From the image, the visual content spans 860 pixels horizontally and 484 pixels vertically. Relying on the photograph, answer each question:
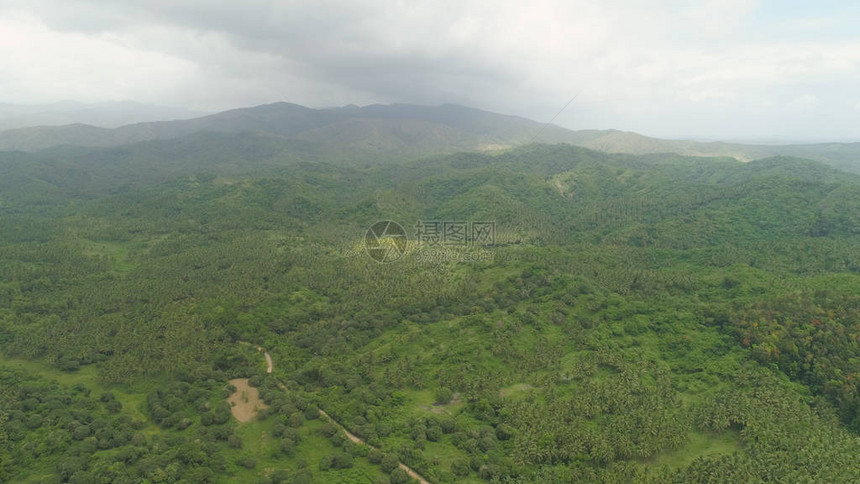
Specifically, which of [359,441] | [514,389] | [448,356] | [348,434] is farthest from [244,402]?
[514,389]

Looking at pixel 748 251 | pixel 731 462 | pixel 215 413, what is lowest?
pixel 215 413

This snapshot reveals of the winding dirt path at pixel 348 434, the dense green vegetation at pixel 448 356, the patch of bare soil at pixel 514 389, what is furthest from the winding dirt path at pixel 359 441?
the patch of bare soil at pixel 514 389

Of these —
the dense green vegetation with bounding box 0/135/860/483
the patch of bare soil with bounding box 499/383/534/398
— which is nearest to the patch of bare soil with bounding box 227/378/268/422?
the dense green vegetation with bounding box 0/135/860/483

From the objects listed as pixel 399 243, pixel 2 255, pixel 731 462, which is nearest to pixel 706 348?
pixel 731 462

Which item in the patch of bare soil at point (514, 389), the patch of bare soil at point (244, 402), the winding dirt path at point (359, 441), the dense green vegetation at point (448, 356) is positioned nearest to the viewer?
the winding dirt path at point (359, 441)

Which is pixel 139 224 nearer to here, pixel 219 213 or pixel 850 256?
pixel 219 213

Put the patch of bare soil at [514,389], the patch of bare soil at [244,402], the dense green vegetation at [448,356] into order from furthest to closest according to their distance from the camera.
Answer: the patch of bare soil at [514,389], the patch of bare soil at [244,402], the dense green vegetation at [448,356]

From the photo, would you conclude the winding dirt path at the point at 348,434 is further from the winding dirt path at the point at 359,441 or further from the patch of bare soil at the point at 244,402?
the patch of bare soil at the point at 244,402
